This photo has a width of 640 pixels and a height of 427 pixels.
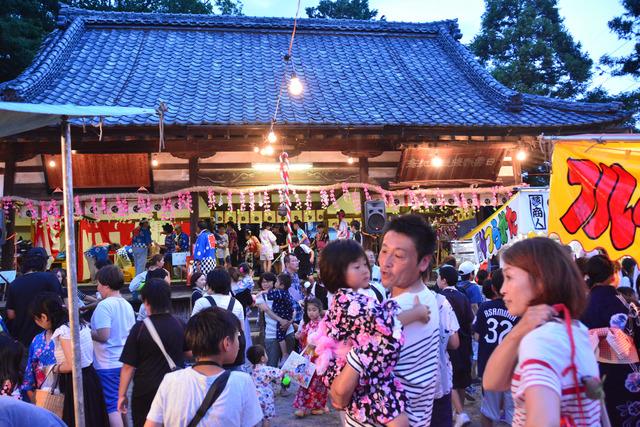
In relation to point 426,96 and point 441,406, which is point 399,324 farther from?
point 426,96

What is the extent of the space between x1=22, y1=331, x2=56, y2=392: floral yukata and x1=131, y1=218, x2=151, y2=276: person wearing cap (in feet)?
30.2

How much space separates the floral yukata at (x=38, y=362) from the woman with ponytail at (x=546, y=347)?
370cm

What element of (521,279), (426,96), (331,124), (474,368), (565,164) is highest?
A: (426,96)

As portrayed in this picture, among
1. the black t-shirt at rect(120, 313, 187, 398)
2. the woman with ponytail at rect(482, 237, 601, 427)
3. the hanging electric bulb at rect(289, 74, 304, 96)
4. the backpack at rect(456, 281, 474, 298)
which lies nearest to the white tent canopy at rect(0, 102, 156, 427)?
the black t-shirt at rect(120, 313, 187, 398)

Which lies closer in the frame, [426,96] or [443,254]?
[426,96]

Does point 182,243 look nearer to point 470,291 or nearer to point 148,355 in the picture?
point 470,291

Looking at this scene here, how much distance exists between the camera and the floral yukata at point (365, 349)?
7.73 ft

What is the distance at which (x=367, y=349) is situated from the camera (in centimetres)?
235

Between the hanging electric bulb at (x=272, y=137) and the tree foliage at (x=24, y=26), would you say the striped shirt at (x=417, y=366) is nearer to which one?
the hanging electric bulb at (x=272, y=137)

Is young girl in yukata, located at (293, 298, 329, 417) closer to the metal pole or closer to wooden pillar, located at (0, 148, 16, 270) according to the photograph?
the metal pole

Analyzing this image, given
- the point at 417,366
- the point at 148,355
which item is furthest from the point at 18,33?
the point at 417,366

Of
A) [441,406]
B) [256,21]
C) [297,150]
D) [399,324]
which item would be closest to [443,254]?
[297,150]

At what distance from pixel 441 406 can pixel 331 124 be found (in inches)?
364

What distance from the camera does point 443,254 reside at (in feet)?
56.5
